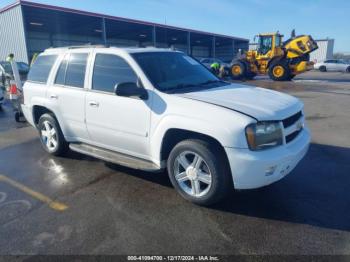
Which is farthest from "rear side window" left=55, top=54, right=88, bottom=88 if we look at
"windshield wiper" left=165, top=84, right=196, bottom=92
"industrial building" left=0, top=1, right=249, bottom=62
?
"industrial building" left=0, top=1, right=249, bottom=62

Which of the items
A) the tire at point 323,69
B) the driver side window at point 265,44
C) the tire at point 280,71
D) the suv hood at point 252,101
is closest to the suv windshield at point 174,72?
the suv hood at point 252,101

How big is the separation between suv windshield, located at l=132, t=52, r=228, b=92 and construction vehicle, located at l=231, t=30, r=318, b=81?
16.5m

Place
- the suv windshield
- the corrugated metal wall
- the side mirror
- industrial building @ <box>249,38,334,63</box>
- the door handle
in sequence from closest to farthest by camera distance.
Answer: the side mirror < the suv windshield < the door handle < the corrugated metal wall < industrial building @ <box>249,38,334,63</box>

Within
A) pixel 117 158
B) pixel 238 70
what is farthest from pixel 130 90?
pixel 238 70

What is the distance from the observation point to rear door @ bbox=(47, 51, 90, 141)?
438 centimetres

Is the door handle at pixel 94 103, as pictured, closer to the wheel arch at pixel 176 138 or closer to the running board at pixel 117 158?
the running board at pixel 117 158

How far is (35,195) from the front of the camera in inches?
149

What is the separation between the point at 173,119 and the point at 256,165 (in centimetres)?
106

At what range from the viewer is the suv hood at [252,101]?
306cm

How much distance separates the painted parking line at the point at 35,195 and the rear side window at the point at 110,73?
5.38 feet

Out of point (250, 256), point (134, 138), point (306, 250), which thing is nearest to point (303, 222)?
point (306, 250)

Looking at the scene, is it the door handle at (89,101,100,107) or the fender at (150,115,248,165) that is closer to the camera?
the fender at (150,115,248,165)

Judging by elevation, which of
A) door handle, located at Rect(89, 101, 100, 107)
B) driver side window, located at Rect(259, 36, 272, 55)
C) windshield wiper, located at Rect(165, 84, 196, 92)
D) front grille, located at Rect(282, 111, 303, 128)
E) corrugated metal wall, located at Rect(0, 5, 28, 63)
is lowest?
front grille, located at Rect(282, 111, 303, 128)

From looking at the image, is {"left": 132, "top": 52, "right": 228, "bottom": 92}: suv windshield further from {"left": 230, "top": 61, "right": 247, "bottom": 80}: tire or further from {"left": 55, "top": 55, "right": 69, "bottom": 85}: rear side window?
{"left": 230, "top": 61, "right": 247, "bottom": 80}: tire
